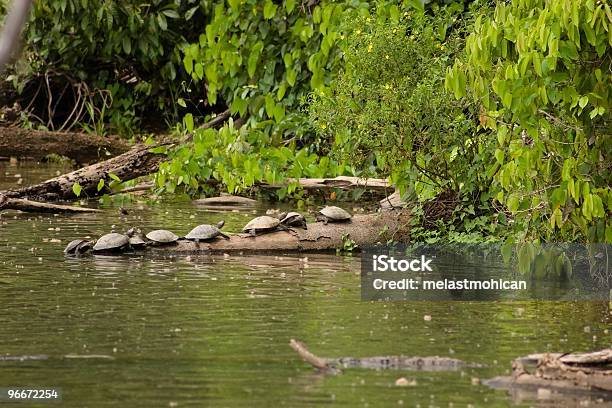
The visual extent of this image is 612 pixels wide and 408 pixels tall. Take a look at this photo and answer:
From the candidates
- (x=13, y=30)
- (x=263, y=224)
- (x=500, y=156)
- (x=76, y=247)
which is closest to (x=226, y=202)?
(x=263, y=224)

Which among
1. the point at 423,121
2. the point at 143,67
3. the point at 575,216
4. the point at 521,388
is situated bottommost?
the point at 521,388

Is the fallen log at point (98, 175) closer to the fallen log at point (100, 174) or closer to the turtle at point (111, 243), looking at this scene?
the fallen log at point (100, 174)

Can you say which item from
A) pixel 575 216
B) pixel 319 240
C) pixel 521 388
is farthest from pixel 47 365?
pixel 319 240

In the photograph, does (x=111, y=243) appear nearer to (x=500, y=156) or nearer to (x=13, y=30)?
(x=500, y=156)

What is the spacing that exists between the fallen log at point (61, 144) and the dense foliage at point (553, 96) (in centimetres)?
1126

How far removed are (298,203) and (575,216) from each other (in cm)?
664

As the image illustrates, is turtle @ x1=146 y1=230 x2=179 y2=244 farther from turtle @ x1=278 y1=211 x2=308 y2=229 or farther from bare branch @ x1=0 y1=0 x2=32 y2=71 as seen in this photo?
bare branch @ x1=0 y1=0 x2=32 y2=71

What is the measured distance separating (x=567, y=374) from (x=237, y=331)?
243 cm

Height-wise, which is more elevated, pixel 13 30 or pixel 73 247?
pixel 13 30

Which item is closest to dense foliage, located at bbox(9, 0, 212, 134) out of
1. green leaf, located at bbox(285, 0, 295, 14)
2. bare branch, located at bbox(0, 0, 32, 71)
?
green leaf, located at bbox(285, 0, 295, 14)

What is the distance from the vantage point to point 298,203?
15.8 meters

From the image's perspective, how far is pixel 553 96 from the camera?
916 cm

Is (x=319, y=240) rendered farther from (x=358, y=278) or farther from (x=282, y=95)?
(x=282, y=95)

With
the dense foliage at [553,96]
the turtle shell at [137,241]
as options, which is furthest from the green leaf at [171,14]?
the dense foliage at [553,96]
